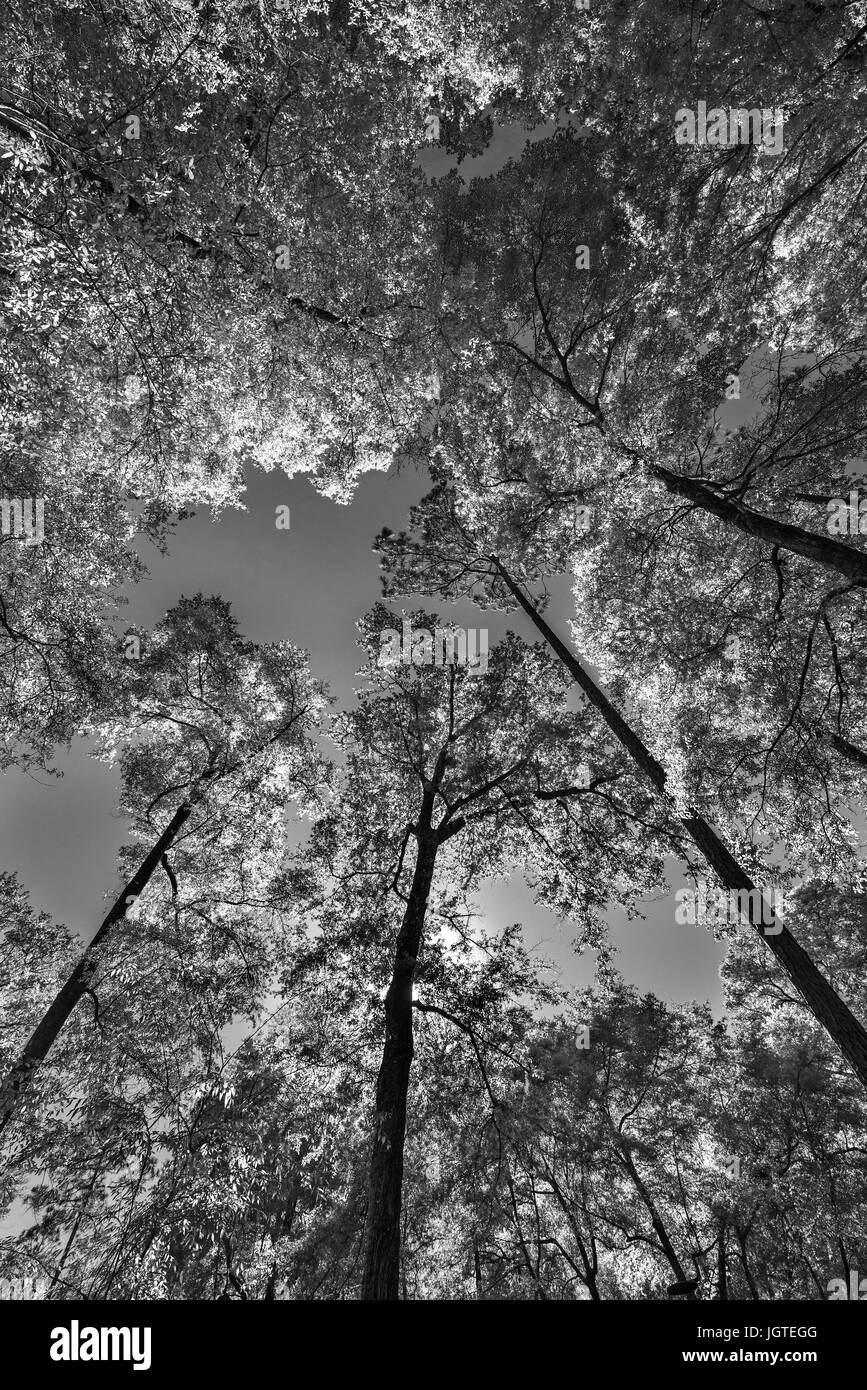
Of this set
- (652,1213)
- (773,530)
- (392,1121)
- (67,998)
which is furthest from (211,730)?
(652,1213)

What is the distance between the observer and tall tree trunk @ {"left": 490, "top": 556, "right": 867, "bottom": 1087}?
5.77 m

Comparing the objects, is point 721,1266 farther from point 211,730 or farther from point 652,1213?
point 211,730

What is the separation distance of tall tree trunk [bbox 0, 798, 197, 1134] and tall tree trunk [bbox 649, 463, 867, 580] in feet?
43.0

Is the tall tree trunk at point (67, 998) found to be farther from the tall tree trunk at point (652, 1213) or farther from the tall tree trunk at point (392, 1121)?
the tall tree trunk at point (652, 1213)

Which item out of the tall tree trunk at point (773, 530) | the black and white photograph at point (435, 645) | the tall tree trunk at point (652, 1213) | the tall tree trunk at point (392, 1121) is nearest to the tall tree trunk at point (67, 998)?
the black and white photograph at point (435, 645)

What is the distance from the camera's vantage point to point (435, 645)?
43.2 ft

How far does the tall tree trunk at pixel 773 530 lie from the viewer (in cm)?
638

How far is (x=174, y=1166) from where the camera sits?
526 centimetres

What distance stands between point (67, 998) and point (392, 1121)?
6959mm

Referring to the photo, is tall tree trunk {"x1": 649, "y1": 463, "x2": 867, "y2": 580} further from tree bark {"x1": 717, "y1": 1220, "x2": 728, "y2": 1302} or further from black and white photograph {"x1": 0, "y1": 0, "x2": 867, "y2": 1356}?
tree bark {"x1": 717, "y1": 1220, "x2": 728, "y2": 1302}

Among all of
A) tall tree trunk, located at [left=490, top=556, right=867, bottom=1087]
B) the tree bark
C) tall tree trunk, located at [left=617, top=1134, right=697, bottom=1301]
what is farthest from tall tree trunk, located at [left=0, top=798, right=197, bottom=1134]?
the tree bark
